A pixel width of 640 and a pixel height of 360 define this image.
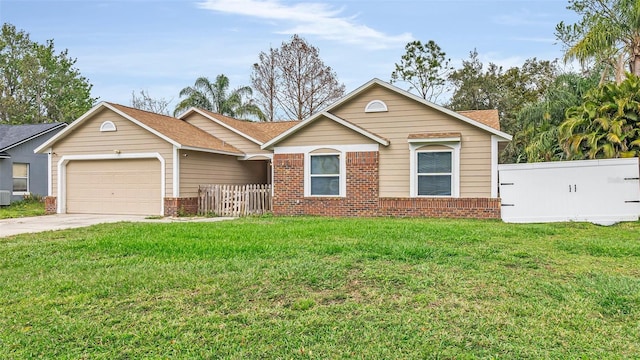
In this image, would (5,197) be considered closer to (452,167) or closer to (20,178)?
(20,178)

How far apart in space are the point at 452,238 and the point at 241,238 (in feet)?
13.4

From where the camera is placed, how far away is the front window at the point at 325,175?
14594 millimetres

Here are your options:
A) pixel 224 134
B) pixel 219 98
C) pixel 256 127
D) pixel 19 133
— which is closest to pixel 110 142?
pixel 224 134

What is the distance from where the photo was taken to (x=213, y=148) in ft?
55.6

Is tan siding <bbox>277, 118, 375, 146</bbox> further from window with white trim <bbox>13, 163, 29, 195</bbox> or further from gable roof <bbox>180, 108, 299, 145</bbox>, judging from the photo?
window with white trim <bbox>13, 163, 29, 195</bbox>

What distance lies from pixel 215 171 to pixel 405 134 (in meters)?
7.78

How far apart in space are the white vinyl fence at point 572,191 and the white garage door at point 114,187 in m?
11.7

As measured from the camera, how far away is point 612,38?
14.9 meters

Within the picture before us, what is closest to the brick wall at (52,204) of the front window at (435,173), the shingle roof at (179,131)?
the shingle roof at (179,131)

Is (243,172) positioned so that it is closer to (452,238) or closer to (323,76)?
(452,238)

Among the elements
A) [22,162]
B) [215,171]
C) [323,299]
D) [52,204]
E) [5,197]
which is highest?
[22,162]

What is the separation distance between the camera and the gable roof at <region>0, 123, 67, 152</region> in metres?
Answer: 22.2

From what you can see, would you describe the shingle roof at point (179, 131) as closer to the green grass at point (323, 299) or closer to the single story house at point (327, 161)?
the single story house at point (327, 161)

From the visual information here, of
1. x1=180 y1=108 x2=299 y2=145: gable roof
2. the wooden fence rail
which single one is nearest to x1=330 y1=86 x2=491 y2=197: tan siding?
the wooden fence rail
